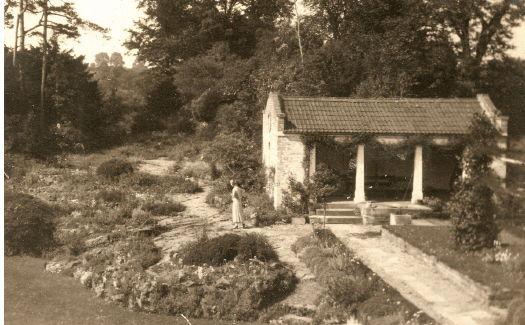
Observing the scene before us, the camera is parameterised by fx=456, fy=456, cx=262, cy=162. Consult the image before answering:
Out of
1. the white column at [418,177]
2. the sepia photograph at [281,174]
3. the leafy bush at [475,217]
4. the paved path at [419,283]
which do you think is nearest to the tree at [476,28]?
the sepia photograph at [281,174]

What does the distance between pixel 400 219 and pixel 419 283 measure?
17.6 feet

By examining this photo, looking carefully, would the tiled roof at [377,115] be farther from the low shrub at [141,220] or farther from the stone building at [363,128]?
the low shrub at [141,220]

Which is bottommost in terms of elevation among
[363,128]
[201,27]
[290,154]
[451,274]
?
[451,274]

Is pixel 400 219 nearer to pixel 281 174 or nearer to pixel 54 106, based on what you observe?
pixel 281 174

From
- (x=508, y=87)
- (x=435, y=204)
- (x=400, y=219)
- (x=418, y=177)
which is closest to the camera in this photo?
(x=508, y=87)

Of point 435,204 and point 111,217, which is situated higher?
point 435,204

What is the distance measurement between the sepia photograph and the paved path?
53 millimetres

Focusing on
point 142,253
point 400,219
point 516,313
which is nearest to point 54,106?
point 142,253

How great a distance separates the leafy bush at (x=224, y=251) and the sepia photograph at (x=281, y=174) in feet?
0.20

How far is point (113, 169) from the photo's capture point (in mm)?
22281

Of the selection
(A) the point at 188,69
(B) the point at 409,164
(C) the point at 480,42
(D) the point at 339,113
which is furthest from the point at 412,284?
(A) the point at 188,69

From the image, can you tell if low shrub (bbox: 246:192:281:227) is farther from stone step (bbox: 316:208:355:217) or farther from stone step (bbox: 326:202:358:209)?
stone step (bbox: 326:202:358:209)

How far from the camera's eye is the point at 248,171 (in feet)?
73.9

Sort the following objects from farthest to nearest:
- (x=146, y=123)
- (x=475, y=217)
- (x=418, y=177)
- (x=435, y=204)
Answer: (x=146, y=123) → (x=418, y=177) → (x=435, y=204) → (x=475, y=217)
